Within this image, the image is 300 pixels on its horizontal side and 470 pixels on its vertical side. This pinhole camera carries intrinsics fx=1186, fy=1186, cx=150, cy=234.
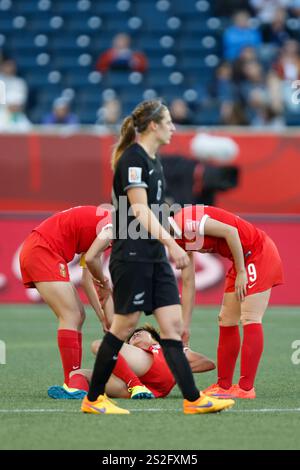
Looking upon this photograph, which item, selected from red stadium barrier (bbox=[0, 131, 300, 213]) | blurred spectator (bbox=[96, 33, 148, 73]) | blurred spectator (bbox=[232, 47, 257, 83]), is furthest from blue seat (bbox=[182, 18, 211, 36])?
red stadium barrier (bbox=[0, 131, 300, 213])

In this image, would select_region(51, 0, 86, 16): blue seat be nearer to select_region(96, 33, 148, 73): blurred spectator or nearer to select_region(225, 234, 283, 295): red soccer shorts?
select_region(96, 33, 148, 73): blurred spectator

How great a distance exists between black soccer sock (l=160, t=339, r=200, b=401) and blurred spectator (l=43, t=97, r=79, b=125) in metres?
10.7

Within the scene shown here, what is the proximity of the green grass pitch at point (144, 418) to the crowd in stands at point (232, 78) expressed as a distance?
6752 millimetres

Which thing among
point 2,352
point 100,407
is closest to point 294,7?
point 2,352

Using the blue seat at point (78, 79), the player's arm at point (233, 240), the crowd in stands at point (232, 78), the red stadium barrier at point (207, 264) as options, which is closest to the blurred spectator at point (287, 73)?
the crowd in stands at point (232, 78)

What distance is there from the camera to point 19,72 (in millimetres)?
19125


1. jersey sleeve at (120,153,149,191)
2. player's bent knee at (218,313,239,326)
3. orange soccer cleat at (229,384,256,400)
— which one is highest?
jersey sleeve at (120,153,149,191)

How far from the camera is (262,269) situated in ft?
26.4

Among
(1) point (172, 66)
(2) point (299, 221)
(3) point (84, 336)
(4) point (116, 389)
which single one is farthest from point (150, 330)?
(1) point (172, 66)

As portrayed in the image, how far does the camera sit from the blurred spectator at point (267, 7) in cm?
1883

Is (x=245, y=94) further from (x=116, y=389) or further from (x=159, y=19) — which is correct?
(x=116, y=389)

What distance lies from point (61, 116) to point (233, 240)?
32.5ft

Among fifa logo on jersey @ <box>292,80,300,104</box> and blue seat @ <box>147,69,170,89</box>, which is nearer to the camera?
fifa logo on jersey @ <box>292,80,300,104</box>

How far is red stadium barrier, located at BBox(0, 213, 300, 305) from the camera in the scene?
48.6 feet
